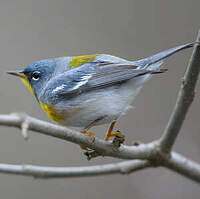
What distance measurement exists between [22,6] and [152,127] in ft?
11.0

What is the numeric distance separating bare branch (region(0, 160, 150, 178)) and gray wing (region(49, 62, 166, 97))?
0.75m

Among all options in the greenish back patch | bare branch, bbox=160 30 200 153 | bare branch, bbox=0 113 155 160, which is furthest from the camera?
the greenish back patch

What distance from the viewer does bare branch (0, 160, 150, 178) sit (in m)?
3.17

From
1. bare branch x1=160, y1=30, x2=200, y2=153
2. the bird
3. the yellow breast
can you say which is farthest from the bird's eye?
Result: bare branch x1=160, y1=30, x2=200, y2=153

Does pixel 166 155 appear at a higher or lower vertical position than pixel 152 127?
higher

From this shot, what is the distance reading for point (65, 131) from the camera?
2428mm

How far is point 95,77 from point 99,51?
8.43 ft

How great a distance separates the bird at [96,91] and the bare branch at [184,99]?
427mm

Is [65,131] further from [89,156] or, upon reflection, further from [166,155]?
[166,155]

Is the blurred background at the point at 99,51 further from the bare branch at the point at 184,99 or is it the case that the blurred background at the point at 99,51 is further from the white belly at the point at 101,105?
the white belly at the point at 101,105

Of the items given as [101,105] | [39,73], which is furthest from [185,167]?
[39,73]

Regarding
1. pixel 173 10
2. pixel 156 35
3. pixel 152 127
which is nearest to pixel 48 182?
pixel 152 127

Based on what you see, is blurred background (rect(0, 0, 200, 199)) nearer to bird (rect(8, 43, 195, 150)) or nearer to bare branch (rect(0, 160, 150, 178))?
A: bare branch (rect(0, 160, 150, 178))

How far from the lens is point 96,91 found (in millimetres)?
3479
